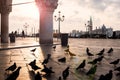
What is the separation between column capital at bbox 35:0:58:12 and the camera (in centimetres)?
2633

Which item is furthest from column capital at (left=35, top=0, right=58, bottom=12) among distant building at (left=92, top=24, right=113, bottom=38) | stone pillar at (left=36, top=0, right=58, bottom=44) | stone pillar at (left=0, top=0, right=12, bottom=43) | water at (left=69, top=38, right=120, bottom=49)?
distant building at (left=92, top=24, right=113, bottom=38)

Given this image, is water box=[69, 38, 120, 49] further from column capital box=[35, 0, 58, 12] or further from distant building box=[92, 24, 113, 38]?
distant building box=[92, 24, 113, 38]

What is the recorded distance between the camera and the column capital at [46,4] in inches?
1037

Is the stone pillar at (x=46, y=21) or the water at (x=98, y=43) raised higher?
the stone pillar at (x=46, y=21)

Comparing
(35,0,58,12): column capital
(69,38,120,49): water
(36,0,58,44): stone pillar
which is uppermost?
(35,0,58,12): column capital

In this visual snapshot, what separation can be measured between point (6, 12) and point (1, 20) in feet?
3.52

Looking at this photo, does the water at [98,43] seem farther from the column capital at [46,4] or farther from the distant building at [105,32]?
the distant building at [105,32]

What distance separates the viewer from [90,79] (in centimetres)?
702

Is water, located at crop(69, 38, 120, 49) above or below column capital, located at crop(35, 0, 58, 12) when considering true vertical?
below

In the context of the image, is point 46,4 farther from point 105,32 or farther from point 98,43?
point 105,32

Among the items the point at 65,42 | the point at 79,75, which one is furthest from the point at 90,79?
the point at 65,42

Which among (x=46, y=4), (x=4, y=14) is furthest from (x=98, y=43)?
(x=4, y=14)

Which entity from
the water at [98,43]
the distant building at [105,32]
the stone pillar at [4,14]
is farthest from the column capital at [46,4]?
the distant building at [105,32]

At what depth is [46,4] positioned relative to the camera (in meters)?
26.4
